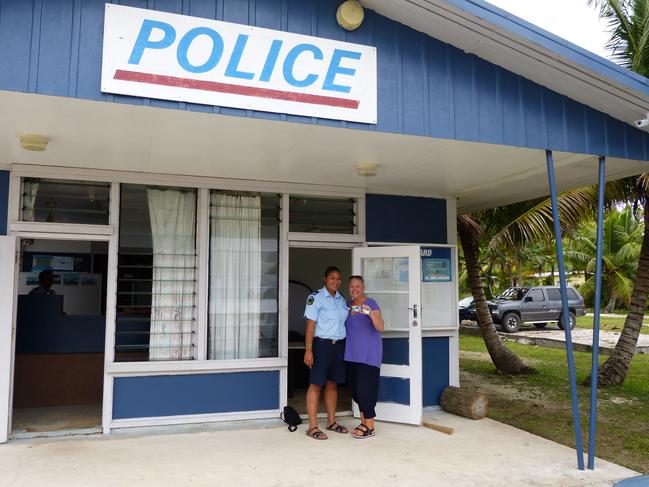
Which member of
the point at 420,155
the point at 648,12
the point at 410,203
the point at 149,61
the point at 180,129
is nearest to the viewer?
the point at 149,61

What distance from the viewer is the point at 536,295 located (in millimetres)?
17406

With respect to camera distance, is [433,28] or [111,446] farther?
[111,446]

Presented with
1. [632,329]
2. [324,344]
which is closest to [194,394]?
[324,344]

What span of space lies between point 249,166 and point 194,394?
2.24 metres

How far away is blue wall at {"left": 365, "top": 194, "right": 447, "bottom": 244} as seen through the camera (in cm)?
620

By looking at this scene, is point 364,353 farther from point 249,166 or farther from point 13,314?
point 13,314

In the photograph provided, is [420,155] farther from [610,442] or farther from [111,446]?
[111,446]

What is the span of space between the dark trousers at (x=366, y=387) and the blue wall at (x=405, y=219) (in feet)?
5.27

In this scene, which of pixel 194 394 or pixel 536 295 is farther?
pixel 536 295

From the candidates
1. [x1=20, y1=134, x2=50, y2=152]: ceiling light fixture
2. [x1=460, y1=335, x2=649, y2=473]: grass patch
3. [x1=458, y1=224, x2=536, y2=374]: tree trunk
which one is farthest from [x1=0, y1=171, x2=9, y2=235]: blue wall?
[x1=458, y1=224, x2=536, y2=374]: tree trunk

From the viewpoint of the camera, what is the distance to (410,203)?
252 inches

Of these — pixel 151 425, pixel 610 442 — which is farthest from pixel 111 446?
pixel 610 442

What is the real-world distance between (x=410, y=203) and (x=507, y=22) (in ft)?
8.89

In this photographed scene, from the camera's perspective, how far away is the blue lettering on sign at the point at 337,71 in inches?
150
